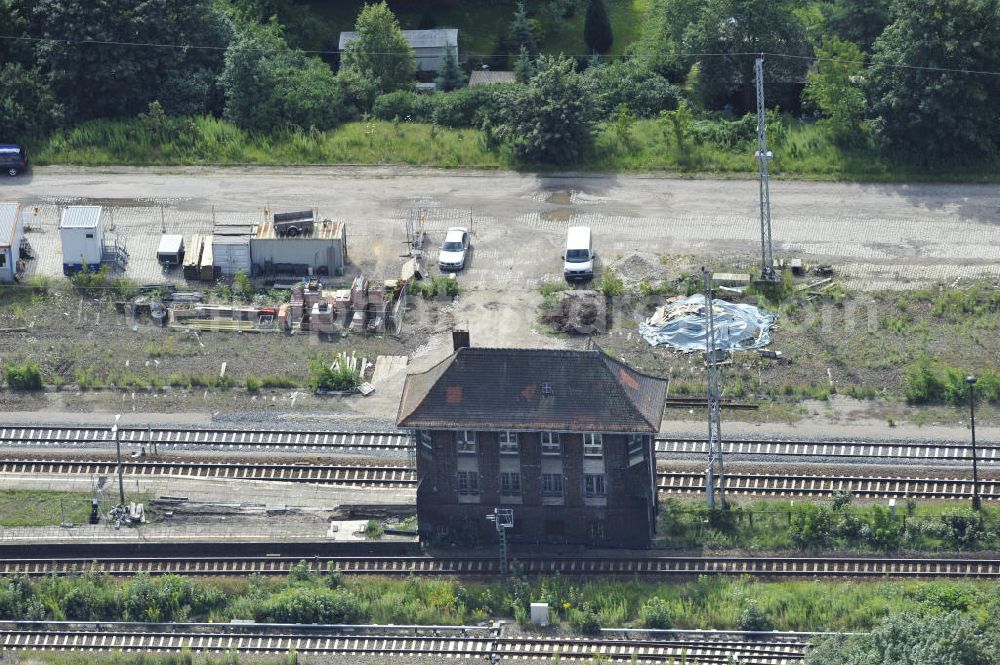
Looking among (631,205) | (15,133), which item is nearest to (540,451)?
(631,205)

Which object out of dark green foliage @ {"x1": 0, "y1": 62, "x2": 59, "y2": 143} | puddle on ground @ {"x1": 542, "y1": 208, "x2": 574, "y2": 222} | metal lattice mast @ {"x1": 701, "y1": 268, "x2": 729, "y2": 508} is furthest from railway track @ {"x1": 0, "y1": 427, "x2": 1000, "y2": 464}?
dark green foliage @ {"x1": 0, "y1": 62, "x2": 59, "y2": 143}

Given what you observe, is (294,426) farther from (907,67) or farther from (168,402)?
(907,67)

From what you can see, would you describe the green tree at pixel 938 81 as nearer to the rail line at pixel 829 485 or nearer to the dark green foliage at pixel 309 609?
the rail line at pixel 829 485

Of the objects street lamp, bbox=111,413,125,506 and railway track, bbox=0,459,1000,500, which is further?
street lamp, bbox=111,413,125,506

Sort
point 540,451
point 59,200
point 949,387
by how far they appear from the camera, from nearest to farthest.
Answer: point 540,451
point 949,387
point 59,200

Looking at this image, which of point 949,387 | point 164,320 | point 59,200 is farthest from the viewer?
point 59,200

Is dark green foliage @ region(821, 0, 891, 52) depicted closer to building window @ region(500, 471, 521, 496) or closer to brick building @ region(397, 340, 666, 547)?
brick building @ region(397, 340, 666, 547)
